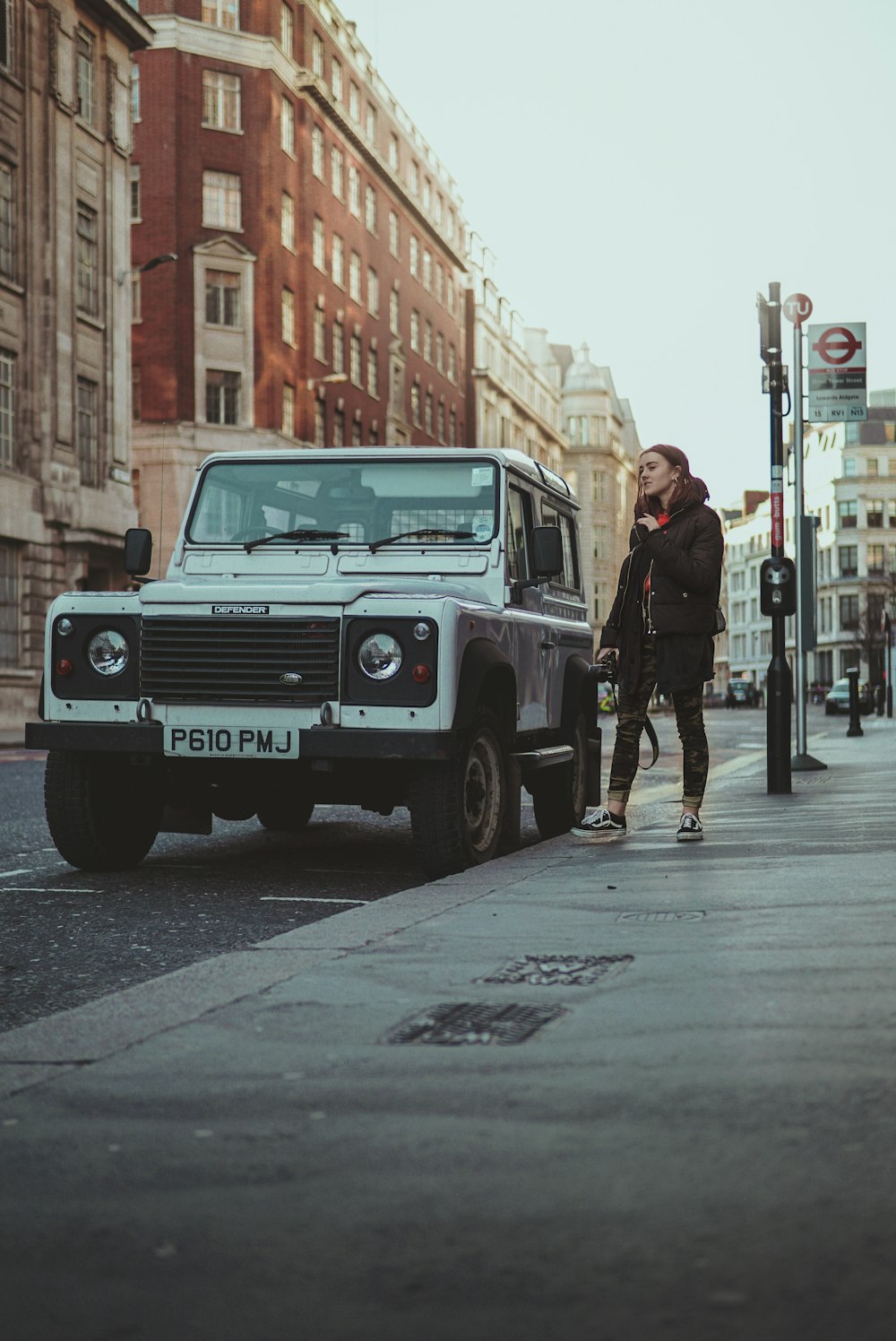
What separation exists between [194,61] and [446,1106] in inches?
1833

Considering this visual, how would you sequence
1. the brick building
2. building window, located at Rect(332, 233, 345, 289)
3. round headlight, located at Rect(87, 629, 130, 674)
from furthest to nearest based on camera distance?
building window, located at Rect(332, 233, 345, 289)
the brick building
round headlight, located at Rect(87, 629, 130, 674)

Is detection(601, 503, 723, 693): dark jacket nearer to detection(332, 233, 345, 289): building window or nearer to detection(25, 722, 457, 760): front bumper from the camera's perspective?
detection(25, 722, 457, 760): front bumper

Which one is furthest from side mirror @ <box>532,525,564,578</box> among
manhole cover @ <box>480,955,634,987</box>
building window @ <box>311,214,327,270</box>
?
building window @ <box>311,214,327,270</box>

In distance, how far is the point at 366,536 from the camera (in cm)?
859

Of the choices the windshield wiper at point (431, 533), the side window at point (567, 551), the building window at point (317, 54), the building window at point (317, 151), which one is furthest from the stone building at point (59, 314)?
the windshield wiper at point (431, 533)

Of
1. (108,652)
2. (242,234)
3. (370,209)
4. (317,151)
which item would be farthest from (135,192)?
(108,652)

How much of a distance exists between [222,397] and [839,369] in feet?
102

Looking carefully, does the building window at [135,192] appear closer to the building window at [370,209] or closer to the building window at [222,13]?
the building window at [222,13]

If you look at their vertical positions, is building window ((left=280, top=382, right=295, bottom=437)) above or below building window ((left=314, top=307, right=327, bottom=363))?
below

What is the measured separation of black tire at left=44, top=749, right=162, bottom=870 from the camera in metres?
7.83

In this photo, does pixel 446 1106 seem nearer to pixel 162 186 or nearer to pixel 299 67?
pixel 162 186

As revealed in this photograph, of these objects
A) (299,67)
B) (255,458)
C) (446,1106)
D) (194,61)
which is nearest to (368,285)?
(299,67)

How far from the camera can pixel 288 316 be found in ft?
162

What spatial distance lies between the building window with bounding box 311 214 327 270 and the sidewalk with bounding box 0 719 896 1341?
48652 mm
